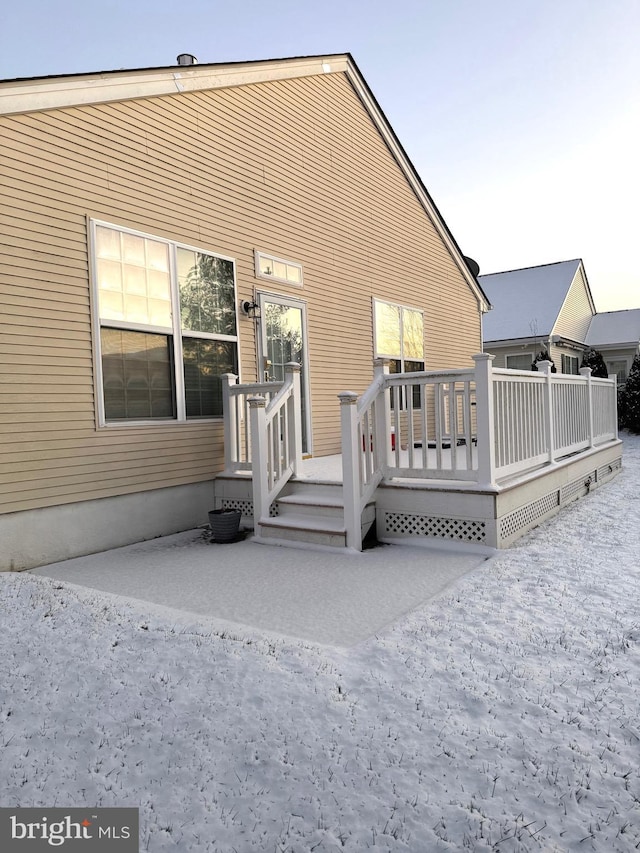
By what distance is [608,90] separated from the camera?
1102 centimetres

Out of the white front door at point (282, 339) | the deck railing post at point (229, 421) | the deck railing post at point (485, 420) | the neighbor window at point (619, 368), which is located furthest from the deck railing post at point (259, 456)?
the neighbor window at point (619, 368)

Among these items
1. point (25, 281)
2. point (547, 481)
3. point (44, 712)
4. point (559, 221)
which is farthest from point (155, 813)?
point (559, 221)

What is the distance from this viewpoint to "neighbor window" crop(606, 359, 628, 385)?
19.9 m

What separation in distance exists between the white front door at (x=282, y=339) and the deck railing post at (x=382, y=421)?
1704 mm

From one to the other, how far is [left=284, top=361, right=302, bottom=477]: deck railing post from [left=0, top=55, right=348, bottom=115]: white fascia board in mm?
2879

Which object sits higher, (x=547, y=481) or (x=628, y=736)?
(x=547, y=481)

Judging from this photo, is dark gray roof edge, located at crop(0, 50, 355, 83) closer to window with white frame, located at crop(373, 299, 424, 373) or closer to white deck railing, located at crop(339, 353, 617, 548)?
window with white frame, located at crop(373, 299, 424, 373)

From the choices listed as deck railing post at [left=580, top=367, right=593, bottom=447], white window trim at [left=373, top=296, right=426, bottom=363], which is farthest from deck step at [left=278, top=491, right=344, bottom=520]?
deck railing post at [left=580, top=367, right=593, bottom=447]

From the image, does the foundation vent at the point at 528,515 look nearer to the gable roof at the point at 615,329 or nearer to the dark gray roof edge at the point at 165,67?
the dark gray roof edge at the point at 165,67

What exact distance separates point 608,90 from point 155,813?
44.9ft

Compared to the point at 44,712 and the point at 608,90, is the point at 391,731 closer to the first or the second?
the point at 44,712

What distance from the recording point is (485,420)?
14.7ft

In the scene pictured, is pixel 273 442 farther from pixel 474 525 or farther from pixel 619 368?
pixel 619 368

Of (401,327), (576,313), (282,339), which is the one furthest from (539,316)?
(282,339)
